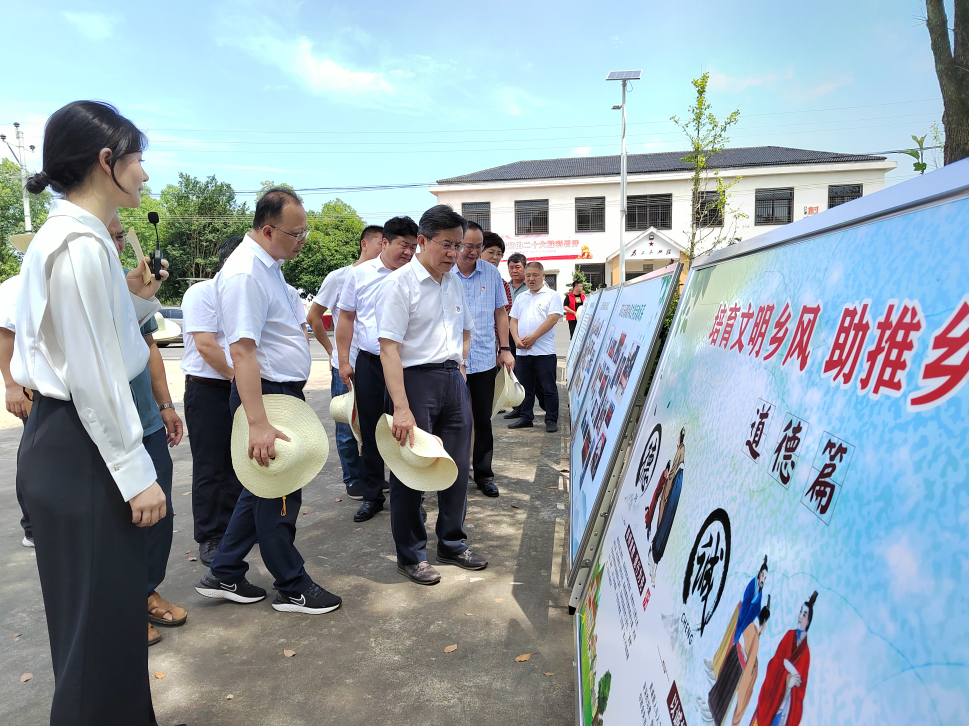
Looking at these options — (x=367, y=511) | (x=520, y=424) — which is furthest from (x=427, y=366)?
(x=520, y=424)

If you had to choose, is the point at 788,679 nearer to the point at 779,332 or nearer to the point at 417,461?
the point at 779,332

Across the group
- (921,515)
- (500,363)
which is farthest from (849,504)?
(500,363)

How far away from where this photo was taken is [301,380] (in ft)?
9.91

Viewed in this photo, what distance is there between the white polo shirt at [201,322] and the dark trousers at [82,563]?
1.74 m

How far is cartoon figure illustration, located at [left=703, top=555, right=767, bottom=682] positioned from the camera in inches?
35.4

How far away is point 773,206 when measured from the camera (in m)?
31.5

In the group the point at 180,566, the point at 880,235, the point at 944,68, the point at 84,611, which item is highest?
the point at 944,68

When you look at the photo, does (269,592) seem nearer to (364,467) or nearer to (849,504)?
(364,467)

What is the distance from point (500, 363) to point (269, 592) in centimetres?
249

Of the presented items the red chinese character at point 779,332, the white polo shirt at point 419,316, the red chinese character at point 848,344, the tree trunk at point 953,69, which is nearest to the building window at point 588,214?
the tree trunk at point 953,69

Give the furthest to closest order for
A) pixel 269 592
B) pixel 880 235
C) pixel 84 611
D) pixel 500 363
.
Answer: pixel 500 363
pixel 269 592
pixel 84 611
pixel 880 235

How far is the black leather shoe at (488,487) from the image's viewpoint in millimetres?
4845

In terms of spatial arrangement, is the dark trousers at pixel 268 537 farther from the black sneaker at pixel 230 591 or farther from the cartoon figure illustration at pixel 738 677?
the cartoon figure illustration at pixel 738 677

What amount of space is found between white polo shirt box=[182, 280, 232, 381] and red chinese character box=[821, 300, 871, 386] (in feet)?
10.1
